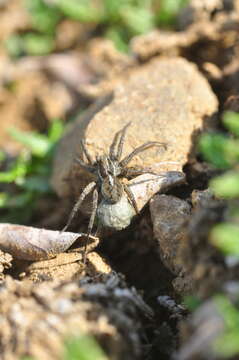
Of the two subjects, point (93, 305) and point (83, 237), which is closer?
point (93, 305)

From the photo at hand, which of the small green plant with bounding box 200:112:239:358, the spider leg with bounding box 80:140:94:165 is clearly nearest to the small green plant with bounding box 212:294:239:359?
the small green plant with bounding box 200:112:239:358

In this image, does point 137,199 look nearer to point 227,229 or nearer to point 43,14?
point 227,229

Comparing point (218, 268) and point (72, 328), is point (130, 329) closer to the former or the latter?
point (72, 328)

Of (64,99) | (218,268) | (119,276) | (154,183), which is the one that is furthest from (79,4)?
(218,268)

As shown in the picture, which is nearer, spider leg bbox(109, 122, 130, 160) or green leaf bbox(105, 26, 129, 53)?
spider leg bbox(109, 122, 130, 160)

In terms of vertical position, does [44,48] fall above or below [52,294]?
above

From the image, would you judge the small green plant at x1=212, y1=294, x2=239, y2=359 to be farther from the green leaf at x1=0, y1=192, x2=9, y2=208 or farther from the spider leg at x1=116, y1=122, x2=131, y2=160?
the green leaf at x1=0, y1=192, x2=9, y2=208

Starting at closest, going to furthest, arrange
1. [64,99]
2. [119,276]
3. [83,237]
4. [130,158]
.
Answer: [119,276]
[83,237]
[130,158]
[64,99]
